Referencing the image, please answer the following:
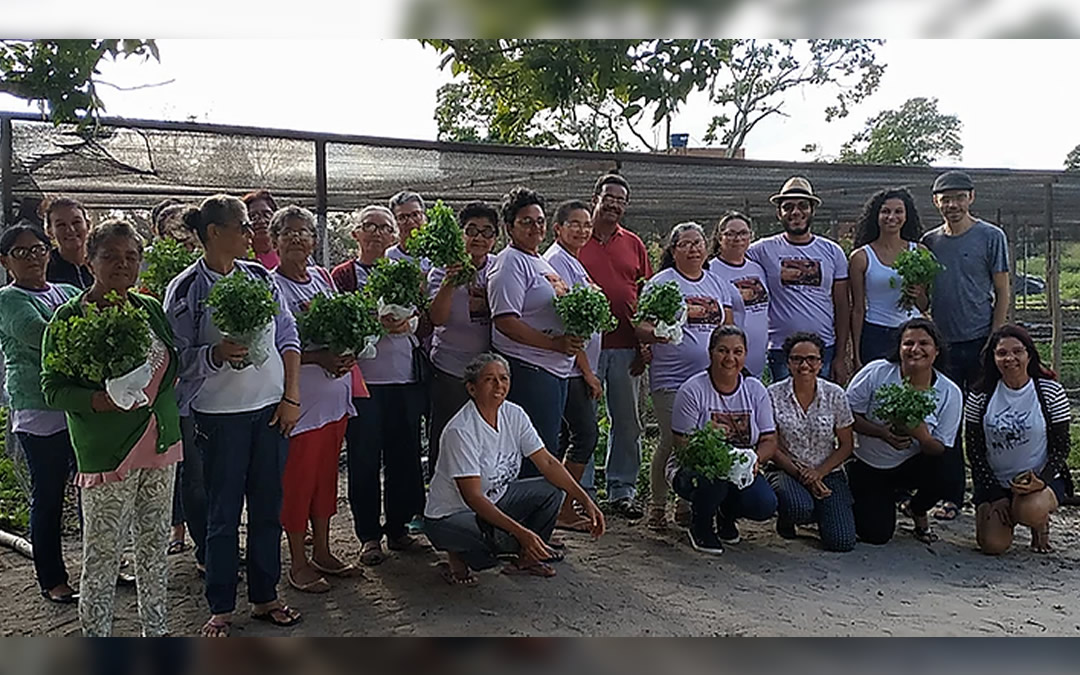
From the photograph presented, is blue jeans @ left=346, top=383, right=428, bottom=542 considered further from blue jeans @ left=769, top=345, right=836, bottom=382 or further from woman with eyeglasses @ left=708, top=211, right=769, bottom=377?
blue jeans @ left=769, top=345, right=836, bottom=382

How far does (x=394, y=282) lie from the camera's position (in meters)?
4.54

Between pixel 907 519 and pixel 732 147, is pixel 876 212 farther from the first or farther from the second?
pixel 732 147

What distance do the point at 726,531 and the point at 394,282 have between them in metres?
2.44

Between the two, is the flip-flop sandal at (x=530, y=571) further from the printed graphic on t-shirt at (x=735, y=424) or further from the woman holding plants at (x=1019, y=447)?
the woman holding plants at (x=1019, y=447)

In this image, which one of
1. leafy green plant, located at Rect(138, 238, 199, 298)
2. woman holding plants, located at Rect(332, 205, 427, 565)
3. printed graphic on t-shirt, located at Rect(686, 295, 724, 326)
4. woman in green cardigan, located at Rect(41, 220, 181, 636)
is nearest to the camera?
woman in green cardigan, located at Rect(41, 220, 181, 636)

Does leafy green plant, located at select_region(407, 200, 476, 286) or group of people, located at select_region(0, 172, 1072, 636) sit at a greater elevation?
leafy green plant, located at select_region(407, 200, 476, 286)

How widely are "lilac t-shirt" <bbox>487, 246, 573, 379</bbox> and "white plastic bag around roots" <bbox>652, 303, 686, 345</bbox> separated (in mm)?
623

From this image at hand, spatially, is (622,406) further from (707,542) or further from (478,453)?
(478,453)

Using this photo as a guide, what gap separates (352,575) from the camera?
470cm

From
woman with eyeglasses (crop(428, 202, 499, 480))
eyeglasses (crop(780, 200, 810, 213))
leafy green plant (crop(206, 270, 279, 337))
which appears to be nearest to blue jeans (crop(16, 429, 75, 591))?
leafy green plant (crop(206, 270, 279, 337))

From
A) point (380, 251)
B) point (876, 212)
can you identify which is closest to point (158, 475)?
point (380, 251)

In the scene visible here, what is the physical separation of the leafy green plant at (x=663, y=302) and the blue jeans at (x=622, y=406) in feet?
1.67

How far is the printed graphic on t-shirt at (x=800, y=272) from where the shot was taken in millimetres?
5789

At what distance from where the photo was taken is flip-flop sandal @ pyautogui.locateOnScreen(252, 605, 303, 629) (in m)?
4.06
